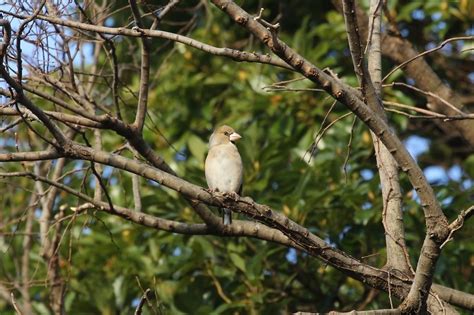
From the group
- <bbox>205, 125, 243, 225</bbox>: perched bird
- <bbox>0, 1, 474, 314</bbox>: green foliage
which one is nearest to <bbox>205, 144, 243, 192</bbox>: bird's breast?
<bbox>205, 125, 243, 225</bbox>: perched bird

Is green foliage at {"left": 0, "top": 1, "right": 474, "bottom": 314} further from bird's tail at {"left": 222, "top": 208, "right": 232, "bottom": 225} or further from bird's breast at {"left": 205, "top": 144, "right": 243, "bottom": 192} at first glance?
bird's tail at {"left": 222, "top": 208, "right": 232, "bottom": 225}

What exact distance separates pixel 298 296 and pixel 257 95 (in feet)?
5.41

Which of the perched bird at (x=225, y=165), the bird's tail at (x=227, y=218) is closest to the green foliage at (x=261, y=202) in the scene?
the perched bird at (x=225, y=165)

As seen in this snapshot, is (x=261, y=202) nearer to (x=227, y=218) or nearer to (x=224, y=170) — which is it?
(x=224, y=170)

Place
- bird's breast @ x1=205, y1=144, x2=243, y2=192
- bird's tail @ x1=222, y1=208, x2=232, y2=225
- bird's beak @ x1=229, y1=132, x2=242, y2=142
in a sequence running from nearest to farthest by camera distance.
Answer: bird's tail @ x1=222, y1=208, x2=232, y2=225 < bird's breast @ x1=205, y1=144, x2=243, y2=192 < bird's beak @ x1=229, y1=132, x2=242, y2=142

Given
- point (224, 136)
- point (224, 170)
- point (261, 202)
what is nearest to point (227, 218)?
point (224, 170)

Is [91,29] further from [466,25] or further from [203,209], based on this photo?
[466,25]

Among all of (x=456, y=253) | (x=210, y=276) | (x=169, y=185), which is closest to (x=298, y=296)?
(x=210, y=276)

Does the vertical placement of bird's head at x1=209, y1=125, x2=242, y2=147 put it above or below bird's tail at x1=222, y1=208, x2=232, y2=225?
above

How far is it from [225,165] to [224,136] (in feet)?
1.13

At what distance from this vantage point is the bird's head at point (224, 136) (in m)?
5.99

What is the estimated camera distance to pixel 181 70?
7.58 metres

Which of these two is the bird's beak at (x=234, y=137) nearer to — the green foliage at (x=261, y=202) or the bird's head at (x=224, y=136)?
the bird's head at (x=224, y=136)

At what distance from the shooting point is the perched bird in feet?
18.8
